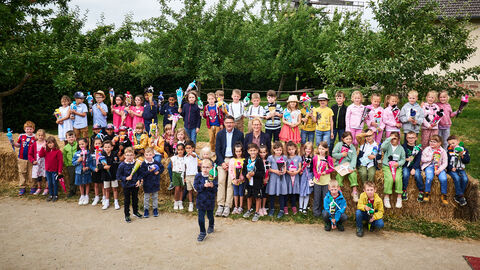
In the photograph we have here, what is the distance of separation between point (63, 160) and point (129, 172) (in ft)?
7.40

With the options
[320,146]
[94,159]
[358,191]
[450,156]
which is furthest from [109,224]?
[450,156]

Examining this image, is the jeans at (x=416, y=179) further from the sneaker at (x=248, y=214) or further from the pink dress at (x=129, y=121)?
the pink dress at (x=129, y=121)

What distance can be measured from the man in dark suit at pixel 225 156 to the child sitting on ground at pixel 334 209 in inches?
76.0

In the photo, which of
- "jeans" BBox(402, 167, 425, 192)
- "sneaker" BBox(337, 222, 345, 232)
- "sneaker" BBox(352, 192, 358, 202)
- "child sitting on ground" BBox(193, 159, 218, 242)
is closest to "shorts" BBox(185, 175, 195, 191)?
"child sitting on ground" BBox(193, 159, 218, 242)

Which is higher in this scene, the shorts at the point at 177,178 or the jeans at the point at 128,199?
the shorts at the point at 177,178

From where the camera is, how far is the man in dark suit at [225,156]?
21.6 feet

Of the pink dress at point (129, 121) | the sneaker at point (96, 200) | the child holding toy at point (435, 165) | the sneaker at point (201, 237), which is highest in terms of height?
the pink dress at point (129, 121)

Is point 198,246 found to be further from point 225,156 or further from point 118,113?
point 118,113

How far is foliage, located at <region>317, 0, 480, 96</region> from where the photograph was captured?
296 inches

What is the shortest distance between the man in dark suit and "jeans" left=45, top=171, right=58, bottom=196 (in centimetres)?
381

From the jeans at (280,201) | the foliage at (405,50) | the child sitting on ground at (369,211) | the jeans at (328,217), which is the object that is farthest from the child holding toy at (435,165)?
the jeans at (280,201)

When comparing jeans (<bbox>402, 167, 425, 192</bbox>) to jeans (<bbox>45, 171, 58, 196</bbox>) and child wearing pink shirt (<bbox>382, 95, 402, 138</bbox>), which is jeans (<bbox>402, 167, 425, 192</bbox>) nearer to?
child wearing pink shirt (<bbox>382, 95, 402, 138</bbox>)

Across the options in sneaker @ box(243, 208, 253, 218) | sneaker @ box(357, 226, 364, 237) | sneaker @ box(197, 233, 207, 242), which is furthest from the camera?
sneaker @ box(243, 208, 253, 218)

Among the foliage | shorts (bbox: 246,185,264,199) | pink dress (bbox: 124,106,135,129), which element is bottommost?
shorts (bbox: 246,185,264,199)
